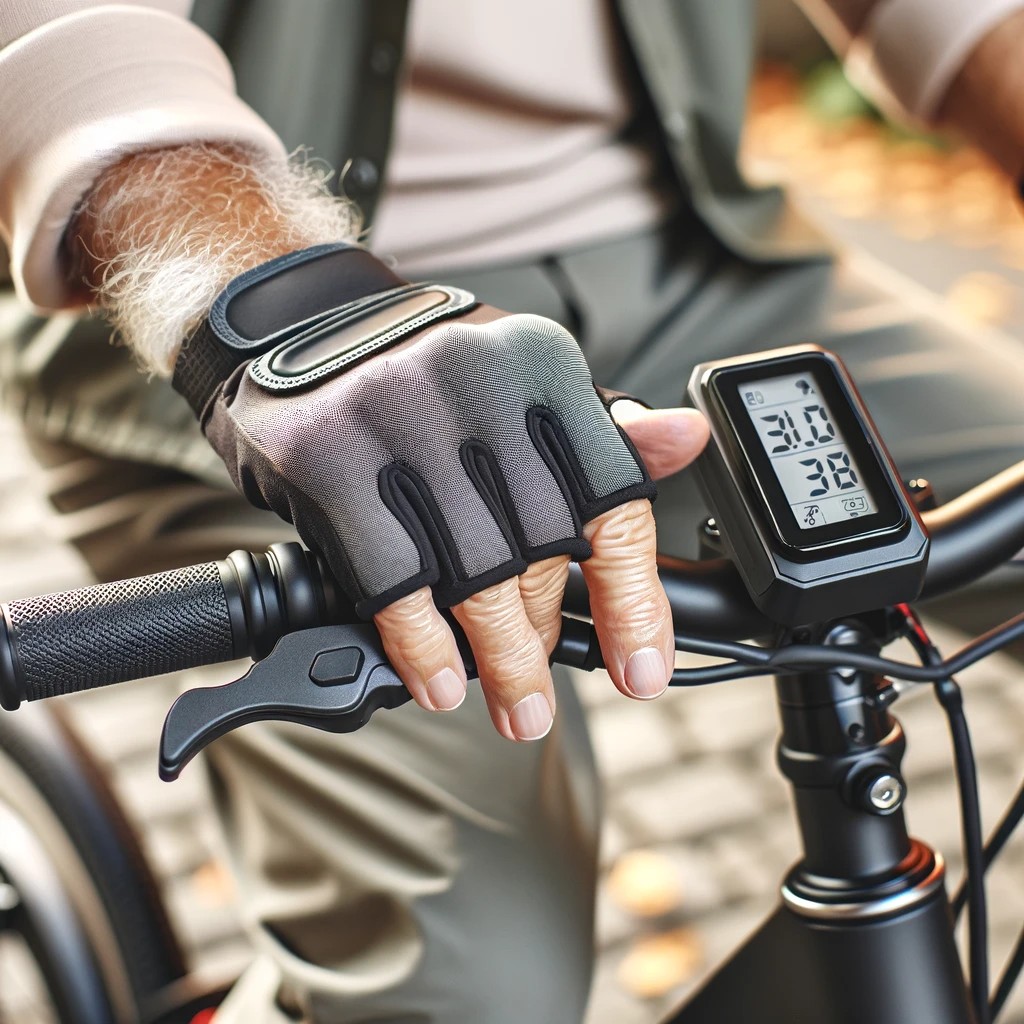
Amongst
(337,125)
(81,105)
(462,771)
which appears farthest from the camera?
(337,125)

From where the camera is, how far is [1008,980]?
86 centimetres

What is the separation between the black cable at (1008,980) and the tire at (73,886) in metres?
0.88

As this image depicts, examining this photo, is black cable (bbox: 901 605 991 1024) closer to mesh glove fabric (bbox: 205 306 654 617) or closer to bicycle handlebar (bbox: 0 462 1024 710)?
bicycle handlebar (bbox: 0 462 1024 710)

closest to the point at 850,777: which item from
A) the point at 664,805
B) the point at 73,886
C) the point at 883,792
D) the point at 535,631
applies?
the point at 883,792

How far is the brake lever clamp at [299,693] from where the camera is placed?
550 mm

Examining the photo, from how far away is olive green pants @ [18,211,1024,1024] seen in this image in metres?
0.97

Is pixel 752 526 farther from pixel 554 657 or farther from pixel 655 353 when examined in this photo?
pixel 655 353

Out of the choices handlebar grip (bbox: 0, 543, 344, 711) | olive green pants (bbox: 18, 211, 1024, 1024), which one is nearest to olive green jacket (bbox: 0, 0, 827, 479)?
olive green pants (bbox: 18, 211, 1024, 1024)

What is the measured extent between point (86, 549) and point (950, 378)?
0.92 m

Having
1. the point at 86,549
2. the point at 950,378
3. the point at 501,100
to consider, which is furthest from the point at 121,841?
the point at 950,378

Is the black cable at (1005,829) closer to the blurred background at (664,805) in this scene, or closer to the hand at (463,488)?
the hand at (463,488)

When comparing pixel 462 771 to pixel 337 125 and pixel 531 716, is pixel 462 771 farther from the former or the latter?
pixel 337 125

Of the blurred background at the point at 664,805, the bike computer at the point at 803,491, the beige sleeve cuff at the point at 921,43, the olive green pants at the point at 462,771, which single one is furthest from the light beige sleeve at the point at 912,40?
the bike computer at the point at 803,491

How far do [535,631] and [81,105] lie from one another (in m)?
0.49
